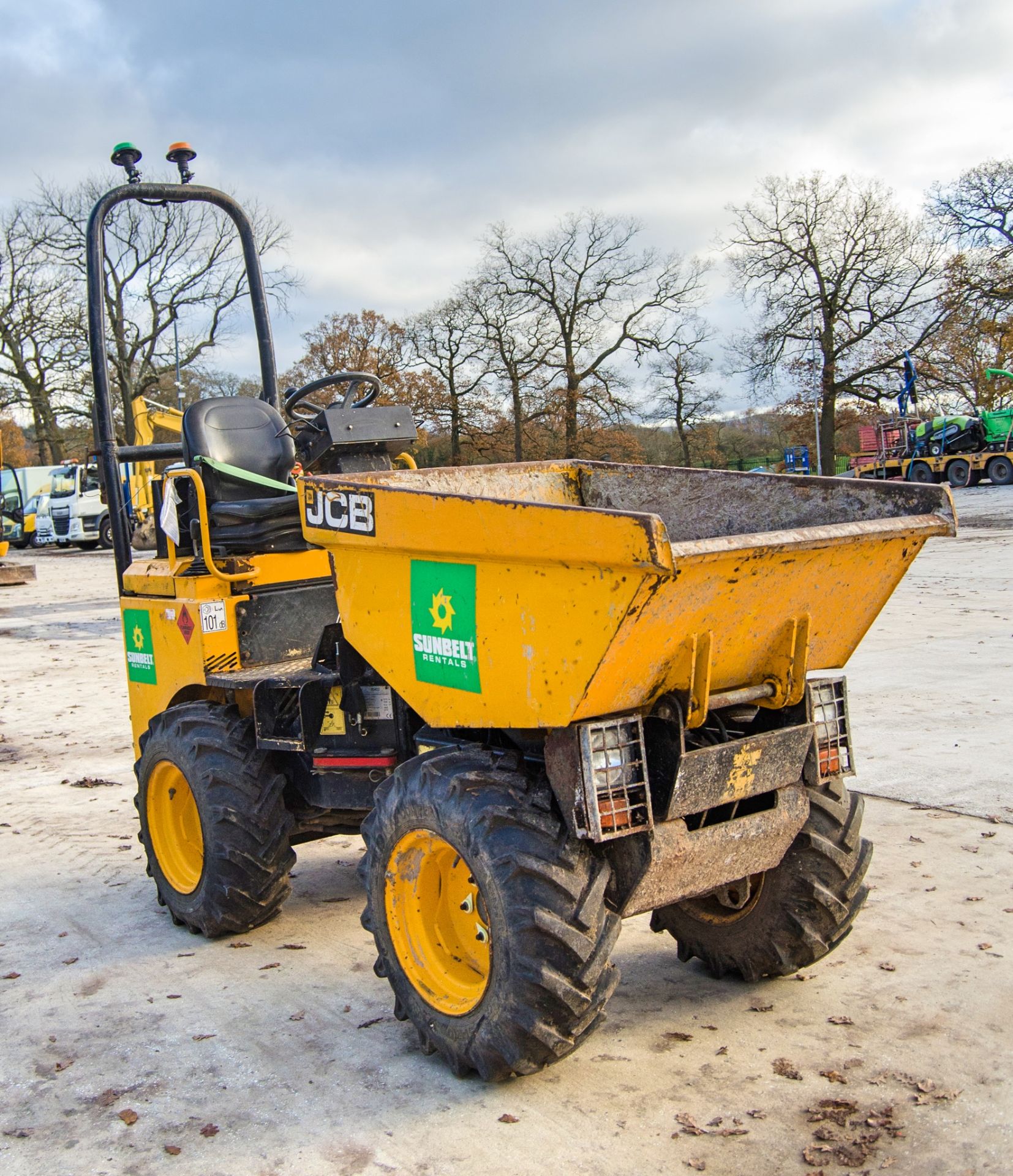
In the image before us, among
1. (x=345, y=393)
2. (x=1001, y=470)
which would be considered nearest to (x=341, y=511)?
(x=345, y=393)

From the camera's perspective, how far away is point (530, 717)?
2.98 m

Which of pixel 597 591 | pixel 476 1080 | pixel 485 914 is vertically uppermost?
pixel 597 591

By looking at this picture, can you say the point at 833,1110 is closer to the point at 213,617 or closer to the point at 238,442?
the point at 213,617

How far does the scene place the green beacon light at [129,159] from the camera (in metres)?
5.03

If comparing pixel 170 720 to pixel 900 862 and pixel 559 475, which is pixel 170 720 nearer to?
pixel 559 475

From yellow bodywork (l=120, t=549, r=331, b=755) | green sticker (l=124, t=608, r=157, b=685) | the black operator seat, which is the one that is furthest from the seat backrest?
green sticker (l=124, t=608, r=157, b=685)

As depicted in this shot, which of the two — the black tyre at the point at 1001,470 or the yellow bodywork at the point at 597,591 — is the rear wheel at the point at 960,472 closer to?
the black tyre at the point at 1001,470

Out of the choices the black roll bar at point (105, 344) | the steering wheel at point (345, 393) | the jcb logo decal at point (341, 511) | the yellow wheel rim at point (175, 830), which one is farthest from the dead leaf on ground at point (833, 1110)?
the black roll bar at point (105, 344)

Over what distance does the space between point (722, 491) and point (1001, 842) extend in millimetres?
2240

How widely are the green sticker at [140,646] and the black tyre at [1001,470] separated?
92.0ft

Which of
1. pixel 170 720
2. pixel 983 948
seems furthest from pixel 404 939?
pixel 983 948

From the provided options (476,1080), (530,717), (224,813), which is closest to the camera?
(530,717)

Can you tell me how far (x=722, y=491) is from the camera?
3.89 m

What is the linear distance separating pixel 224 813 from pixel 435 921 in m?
1.13
